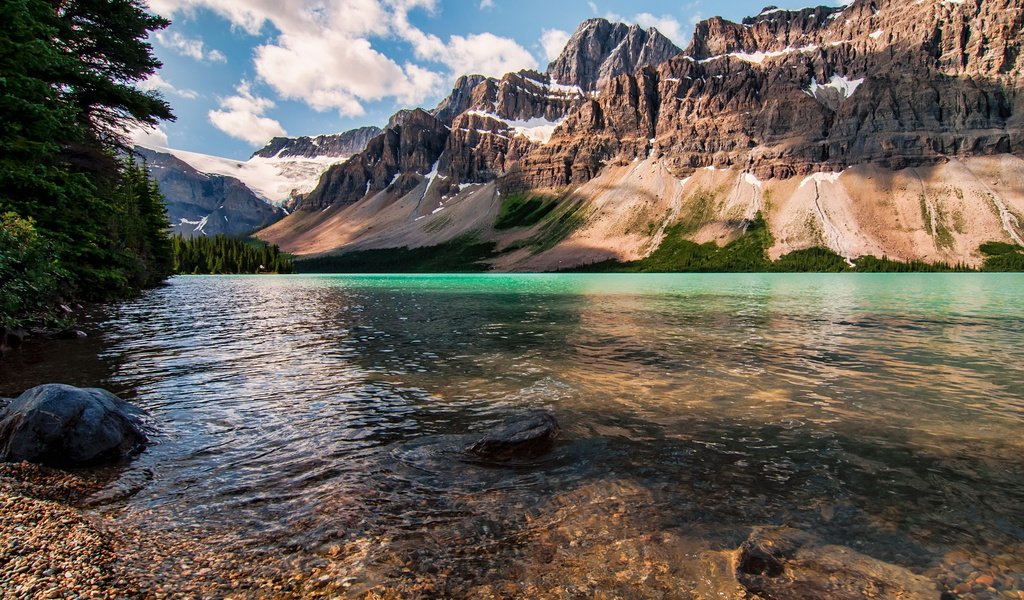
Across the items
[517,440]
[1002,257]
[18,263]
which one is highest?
[1002,257]

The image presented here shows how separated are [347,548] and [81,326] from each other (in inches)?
1400

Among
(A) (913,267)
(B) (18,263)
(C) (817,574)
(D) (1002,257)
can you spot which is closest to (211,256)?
(B) (18,263)

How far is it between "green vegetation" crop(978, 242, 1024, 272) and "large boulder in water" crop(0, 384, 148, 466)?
250 metres

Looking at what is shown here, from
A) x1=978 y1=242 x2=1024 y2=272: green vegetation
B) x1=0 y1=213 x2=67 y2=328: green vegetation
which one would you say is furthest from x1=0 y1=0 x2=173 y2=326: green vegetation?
x1=978 y1=242 x2=1024 y2=272: green vegetation

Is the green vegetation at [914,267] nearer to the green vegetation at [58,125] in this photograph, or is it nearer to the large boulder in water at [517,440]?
the large boulder in water at [517,440]

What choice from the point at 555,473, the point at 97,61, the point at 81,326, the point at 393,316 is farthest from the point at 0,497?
the point at 393,316

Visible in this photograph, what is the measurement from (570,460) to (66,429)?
37.9ft

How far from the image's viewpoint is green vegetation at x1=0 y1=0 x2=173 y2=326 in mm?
20578

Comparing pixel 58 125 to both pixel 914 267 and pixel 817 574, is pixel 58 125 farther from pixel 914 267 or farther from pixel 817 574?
pixel 914 267

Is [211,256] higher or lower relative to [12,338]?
higher

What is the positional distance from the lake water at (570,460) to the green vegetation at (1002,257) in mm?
216280

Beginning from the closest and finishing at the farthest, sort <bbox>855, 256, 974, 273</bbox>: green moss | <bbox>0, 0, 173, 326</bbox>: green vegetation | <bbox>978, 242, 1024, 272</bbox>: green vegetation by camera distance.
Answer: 1. <bbox>0, 0, 173, 326</bbox>: green vegetation
2. <bbox>978, 242, 1024, 272</bbox>: green vegetation
3. <bbox>855, 256, 974, 273</bbox>: green moss

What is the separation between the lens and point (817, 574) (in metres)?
7.64

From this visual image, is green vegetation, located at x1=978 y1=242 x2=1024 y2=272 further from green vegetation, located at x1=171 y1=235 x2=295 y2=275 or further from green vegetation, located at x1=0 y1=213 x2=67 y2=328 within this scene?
green vegetation, located at x1=171 y1=235 x2=295 y2=275
